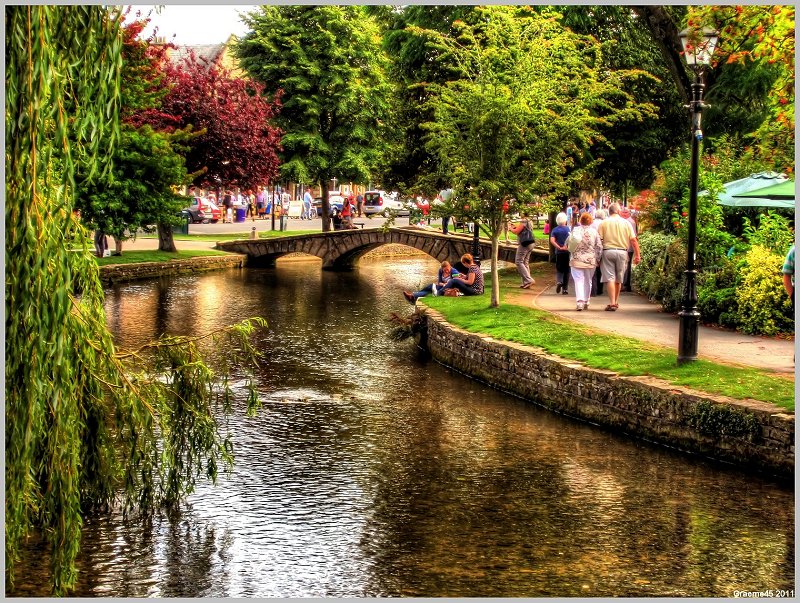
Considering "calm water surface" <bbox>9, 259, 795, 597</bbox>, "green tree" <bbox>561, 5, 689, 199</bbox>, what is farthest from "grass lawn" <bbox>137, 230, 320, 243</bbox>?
"calm water surface" <bbox>9, 259, 795, 597</bbox>

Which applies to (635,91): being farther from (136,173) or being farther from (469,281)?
(136,173)

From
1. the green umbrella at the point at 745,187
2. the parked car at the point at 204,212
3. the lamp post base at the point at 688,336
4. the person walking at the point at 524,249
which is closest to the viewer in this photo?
the lamp post base at the point at 688,336

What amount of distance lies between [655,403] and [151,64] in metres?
27.0

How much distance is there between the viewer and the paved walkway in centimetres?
1665

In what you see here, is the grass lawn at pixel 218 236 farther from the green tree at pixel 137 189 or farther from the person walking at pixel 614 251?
the person walking at pixel 614 251

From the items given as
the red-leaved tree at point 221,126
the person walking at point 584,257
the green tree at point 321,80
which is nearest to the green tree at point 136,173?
the red-leaved tree at point 221,126

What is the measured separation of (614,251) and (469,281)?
4.73m

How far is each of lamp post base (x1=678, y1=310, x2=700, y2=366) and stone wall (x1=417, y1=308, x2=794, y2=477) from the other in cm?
90

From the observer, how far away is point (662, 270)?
76.5 ft

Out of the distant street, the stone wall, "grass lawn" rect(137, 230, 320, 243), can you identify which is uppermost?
the distant street

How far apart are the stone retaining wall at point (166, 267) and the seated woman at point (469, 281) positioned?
1238 centimetres

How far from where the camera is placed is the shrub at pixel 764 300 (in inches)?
743

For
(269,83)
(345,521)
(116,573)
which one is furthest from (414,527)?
(269,83)

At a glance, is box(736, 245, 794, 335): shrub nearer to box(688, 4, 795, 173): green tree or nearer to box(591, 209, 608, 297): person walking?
box(688, 4, 795, 173): green tree
